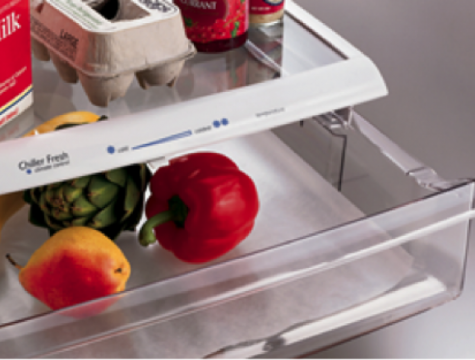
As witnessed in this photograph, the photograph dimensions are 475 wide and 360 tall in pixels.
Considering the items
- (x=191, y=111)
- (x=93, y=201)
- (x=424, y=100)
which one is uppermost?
(x=191, y=111)

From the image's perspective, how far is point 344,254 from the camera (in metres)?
0.74

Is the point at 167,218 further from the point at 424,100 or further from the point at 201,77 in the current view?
the point at 424,100

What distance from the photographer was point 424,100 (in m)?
1.20

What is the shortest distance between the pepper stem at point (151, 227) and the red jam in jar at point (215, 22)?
224 mm

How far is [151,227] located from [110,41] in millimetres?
212

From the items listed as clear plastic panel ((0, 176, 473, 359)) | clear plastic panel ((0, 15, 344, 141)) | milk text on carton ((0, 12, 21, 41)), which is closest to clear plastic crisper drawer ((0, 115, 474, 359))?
clear plastic panel ((0, 176, 473, 359))

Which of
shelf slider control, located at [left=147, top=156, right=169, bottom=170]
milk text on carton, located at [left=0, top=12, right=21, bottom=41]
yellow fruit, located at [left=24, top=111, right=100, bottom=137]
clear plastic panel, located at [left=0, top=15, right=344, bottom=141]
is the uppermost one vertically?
milk text on carton, located at [left=0, top=12, right=21, bottom=41]

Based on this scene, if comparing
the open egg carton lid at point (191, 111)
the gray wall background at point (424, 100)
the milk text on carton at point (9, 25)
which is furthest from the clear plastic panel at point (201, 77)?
the gray wall background at point (424, 100)

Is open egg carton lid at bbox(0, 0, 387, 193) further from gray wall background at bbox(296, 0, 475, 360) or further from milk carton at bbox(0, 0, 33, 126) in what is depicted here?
gray wall background at bbox(296, 0, 475, 360)

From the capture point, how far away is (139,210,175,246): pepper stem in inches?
30.6

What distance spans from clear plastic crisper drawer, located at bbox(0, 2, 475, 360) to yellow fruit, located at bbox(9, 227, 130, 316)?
4cm

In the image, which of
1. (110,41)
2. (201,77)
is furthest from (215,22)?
(110,41)

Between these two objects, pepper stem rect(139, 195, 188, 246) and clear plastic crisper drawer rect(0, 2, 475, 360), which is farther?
pepper stem rect(139, 195, 188, 246)

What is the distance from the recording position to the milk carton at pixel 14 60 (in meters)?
0.66
